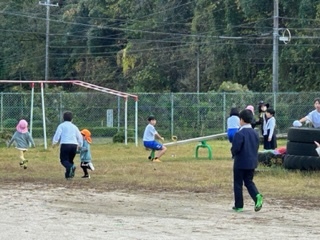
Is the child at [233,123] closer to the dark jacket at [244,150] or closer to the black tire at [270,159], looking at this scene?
the black tire at [270,159]

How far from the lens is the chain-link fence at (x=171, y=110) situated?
1531 inches

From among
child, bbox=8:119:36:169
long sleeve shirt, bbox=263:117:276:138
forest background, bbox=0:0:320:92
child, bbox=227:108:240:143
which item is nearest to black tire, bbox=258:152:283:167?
long sleeve shirt, bbox=263:117:276:138

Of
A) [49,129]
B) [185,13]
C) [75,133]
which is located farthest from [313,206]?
[185,13]

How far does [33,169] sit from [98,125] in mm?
17672

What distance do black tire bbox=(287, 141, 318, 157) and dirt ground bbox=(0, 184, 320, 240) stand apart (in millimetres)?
4236

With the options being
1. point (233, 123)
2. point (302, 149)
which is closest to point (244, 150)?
point (302, 149)

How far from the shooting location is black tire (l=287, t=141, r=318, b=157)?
61.6 feet

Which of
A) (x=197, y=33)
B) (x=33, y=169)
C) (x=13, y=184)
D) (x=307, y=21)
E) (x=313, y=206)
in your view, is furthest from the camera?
(x=197, y=33)

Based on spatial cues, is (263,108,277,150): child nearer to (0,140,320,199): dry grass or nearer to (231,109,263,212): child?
(0,140,320,199): dry grass

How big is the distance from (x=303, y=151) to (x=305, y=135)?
360mm

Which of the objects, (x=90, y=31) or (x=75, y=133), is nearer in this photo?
(x=75, y=133)

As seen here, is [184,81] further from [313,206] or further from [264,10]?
[313,206]

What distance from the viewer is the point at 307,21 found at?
5003 cm

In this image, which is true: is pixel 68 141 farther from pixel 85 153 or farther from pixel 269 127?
pixel 269 127
